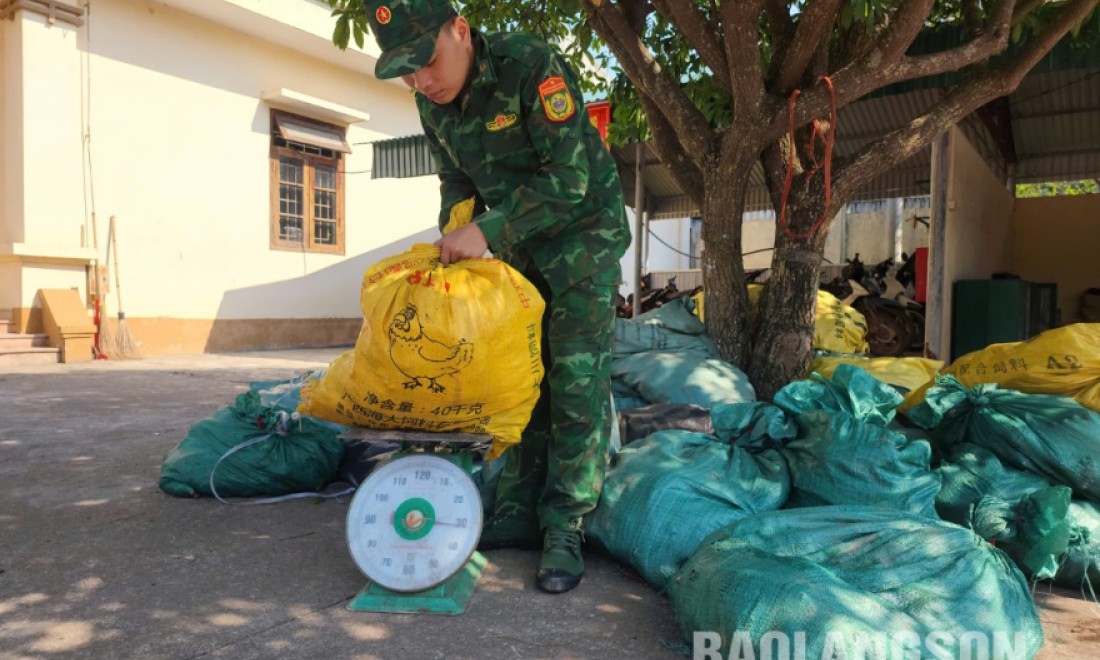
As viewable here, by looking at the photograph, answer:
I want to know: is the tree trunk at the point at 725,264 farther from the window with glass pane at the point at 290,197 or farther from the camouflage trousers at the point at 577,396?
the window with glass pane at the point at 290,197

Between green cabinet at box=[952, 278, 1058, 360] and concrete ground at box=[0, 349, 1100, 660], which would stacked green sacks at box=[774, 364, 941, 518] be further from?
green cabinet at box=[952, 278, 1058, 360]

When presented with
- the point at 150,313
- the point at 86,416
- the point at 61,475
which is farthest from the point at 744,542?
the point at 150,313

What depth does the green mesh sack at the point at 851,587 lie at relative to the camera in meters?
1.36

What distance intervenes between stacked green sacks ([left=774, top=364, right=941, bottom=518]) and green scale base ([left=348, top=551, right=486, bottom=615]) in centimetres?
101

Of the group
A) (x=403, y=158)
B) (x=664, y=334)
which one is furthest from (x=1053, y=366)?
(x=403, y=158)

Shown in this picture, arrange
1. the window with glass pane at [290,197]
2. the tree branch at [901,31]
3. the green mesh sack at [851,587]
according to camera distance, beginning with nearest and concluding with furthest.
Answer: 1. the green mesh sack at [851,587]
2. the tree branch at [901,31]
3. the window with glass pane at [290,197]

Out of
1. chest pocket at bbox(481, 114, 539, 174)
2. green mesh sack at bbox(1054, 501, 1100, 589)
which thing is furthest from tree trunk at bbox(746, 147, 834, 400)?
chest pocket at bbox(481, 114, 539, 174)

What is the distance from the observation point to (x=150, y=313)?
7.98 meters

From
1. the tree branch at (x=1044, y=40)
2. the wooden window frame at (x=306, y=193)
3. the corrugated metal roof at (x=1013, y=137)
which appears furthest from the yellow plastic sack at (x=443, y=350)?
the wooden window frame at (x=306, y=193)

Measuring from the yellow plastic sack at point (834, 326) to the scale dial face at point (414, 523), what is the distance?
2.41 m

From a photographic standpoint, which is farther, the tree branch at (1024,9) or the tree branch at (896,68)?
the tree branch at (1024,9)

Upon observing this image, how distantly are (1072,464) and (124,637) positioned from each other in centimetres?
253

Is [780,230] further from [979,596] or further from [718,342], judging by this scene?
[979,596]

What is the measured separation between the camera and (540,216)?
188 centimetres
